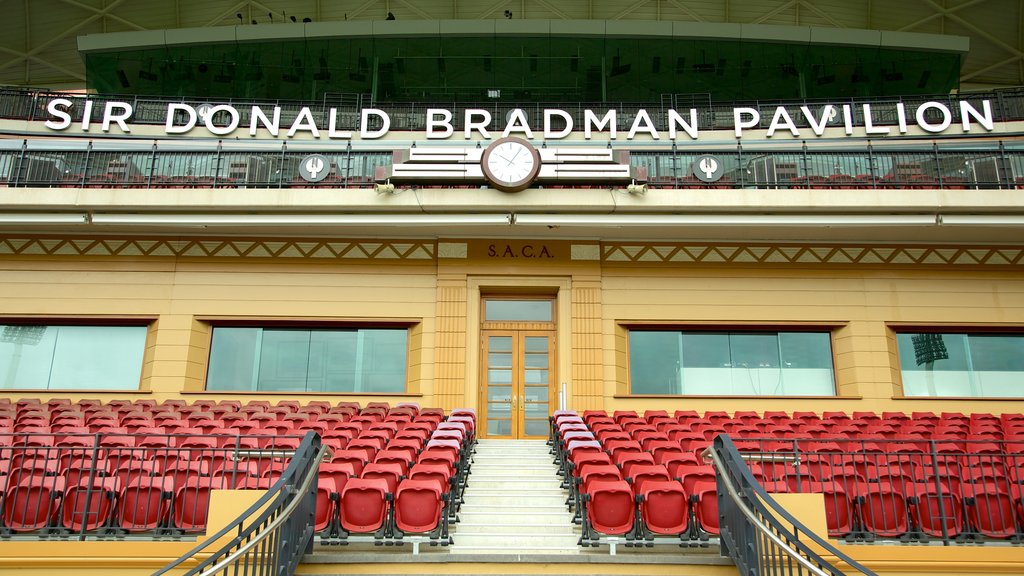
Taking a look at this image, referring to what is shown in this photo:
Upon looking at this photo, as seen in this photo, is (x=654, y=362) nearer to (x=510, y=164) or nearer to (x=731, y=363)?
(x=731, y=363)

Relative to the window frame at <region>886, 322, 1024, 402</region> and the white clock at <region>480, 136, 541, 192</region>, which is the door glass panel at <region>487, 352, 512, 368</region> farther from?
the window frame at <region>886, 322, 1024, 402</region>

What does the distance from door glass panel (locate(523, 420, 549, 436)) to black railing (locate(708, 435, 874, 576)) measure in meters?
7.61

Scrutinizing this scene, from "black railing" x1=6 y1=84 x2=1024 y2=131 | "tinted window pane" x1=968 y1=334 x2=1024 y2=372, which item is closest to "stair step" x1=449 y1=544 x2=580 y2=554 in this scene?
"tinted window pane" x1=968 y1=334 x2=1024 y2=372

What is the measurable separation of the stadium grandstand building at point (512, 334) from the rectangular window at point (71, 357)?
60 mm

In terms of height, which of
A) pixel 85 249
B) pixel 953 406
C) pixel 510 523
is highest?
pixel 85 249

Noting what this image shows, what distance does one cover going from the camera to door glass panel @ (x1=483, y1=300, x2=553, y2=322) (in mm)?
15469

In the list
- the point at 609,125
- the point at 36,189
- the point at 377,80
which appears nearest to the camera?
the point at 36,189

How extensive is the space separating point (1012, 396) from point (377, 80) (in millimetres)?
18779

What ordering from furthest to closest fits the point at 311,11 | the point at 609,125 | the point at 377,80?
the point at 311,11 → the point at 377,80 → the point at 609,125

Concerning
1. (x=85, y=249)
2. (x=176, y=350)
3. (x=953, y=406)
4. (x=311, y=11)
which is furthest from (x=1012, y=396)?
(x=311, y=11)

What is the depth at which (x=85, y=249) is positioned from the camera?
15.3 meters

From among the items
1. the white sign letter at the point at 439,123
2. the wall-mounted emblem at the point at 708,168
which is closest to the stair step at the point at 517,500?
the wall-mounted emblem at the point at 708,168

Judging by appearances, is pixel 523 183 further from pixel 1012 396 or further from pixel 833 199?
pixel 1012 396

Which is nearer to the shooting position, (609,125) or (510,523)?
(510,523)
